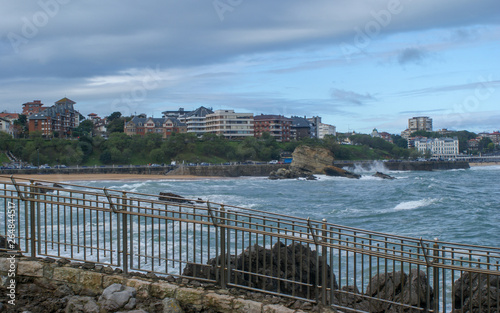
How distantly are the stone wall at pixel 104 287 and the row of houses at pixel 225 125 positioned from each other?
10382cm

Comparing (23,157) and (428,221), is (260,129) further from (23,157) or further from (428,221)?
(428,221)

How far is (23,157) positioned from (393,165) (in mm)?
74832

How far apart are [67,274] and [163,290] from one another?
137cm

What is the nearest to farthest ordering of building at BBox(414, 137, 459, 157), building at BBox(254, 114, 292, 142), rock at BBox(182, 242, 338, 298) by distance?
rock at BBox(182, 242, 338, 298) → building at BBox(254, 114, 292, 142) → building at BBox(414, 137, 459, 157)

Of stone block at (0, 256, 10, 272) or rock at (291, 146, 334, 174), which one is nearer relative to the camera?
stone block at (0, 256, 10, 272)

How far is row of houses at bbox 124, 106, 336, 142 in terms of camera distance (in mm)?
112188

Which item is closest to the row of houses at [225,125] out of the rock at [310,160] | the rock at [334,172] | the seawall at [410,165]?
the seawall at [410,165]

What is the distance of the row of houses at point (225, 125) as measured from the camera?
368 feet

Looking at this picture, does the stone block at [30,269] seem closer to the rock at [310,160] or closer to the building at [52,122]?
the rock at [310,160]

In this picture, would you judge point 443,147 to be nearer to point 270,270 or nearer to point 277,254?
point 277,254

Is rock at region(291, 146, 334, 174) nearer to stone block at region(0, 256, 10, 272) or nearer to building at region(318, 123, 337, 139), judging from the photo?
stone block at region(0, 256, 10, 272)

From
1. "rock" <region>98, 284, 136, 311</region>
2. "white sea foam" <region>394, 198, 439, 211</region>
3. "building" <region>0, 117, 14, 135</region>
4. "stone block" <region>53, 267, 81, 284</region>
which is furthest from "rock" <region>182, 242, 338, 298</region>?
"building" <region>0, 117, 14, 135</region>

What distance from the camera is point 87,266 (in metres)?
5.97

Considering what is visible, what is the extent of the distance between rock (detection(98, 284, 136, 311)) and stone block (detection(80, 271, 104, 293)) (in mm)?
339
